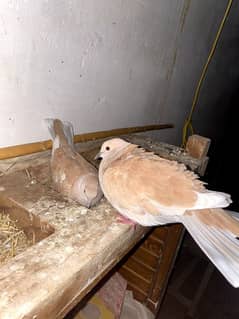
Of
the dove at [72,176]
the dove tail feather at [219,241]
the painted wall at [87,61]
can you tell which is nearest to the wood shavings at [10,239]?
the dove at [72,176]

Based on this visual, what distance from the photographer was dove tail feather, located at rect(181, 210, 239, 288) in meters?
0.51

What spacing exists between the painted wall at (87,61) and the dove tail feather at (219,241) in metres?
0.61

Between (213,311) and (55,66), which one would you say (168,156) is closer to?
(55,66)

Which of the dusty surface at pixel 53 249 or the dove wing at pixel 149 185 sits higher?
the dove wing at pixel 149 185

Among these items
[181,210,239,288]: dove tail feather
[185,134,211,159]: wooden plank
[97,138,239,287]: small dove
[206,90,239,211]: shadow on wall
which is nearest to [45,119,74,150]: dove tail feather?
[97,138,239,287]: small dove

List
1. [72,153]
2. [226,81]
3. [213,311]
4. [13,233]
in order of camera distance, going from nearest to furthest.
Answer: [13,233] < [72,153] < [213,311] < [226,81]

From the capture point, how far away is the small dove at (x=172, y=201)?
57cm

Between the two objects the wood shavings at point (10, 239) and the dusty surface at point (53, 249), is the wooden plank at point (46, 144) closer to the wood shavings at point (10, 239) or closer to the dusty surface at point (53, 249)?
the dusty surface at point (53, 249)

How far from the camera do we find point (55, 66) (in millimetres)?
878

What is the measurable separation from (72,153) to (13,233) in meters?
0.28

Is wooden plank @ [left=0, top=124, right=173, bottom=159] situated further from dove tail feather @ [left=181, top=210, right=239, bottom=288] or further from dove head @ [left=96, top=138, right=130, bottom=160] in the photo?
dove tail feather @ [left=181, top=210, right=239, bottom=288]

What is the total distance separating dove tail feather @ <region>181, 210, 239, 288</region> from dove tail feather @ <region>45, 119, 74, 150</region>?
453 millimetres

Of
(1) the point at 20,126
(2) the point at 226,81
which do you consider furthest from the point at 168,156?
(2) the point at 226,81

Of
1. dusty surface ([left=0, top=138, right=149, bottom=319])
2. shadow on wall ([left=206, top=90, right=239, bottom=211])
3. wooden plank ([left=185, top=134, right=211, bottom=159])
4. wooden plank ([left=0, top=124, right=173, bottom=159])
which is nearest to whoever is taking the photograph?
dusty surface ([left=0, top=138, right=149, bottom=319])
